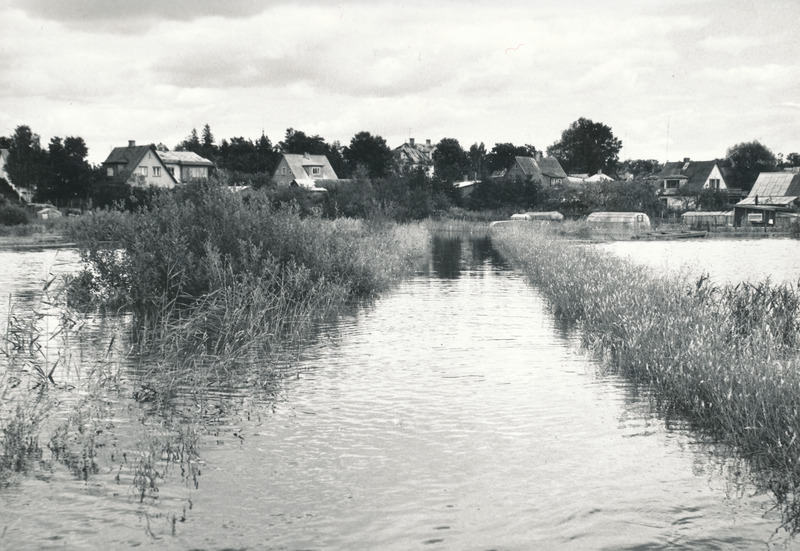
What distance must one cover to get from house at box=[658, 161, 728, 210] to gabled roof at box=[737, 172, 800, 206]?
36.9ft

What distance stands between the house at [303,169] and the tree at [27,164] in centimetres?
3596

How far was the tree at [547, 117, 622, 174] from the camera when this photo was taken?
157m

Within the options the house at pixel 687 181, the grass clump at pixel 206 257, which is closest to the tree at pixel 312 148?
the house at pixel 687 181

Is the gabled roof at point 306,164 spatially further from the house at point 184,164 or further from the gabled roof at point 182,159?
the gabled roof at point 182,159

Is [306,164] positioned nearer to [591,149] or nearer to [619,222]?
[619,222]

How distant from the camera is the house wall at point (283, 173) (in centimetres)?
11625

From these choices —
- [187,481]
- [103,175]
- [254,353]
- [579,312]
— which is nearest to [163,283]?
[254,353]

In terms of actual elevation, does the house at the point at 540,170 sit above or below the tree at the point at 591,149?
below

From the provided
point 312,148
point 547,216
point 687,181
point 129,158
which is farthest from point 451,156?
point 129,158

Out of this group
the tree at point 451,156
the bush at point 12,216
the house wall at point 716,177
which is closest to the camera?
the bush at point 12,216

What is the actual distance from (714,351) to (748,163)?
13119 cm

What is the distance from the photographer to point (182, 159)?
120438 millimetres

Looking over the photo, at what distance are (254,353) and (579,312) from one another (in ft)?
35.8

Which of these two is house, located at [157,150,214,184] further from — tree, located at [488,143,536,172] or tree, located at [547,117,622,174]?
tree, located at [547,117,622,174]
